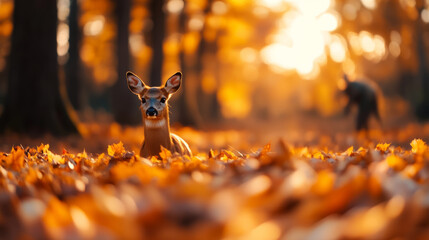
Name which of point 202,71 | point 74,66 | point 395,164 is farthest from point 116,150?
point 202,71

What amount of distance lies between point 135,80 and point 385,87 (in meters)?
41.4

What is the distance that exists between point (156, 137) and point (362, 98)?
29.3 ft

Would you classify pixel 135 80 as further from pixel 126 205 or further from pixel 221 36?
pixel 221 36

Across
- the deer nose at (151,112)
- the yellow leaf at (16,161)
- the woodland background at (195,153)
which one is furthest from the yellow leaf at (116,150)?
the deer nose at (151,112)

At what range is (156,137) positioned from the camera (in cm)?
607

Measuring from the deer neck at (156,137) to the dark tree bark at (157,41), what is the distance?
13.3 meters

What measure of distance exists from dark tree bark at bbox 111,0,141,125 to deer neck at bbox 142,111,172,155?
10.9 metres

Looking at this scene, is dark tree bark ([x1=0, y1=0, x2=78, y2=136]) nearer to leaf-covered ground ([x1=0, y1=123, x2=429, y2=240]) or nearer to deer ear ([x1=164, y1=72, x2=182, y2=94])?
deer ear ([x1=164, y1=72, x2=182, y2=94])

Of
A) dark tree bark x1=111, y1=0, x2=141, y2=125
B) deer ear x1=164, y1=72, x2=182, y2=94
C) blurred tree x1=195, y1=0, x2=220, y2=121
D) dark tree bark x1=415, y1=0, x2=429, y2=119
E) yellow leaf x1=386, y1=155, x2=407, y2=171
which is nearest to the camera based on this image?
yellow leaf x1=386, y1=155, x2=407, y2=171

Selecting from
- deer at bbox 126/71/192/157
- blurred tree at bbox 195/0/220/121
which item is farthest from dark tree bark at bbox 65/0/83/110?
deer at bbox 126/71/192/157

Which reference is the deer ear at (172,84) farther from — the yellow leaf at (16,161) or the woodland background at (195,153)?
the yellow leaf at (16,161)

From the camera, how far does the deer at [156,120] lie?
239 inches

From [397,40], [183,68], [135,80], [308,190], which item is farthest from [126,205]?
[397,40]

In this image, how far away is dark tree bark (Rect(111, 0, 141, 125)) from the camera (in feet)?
55.3
